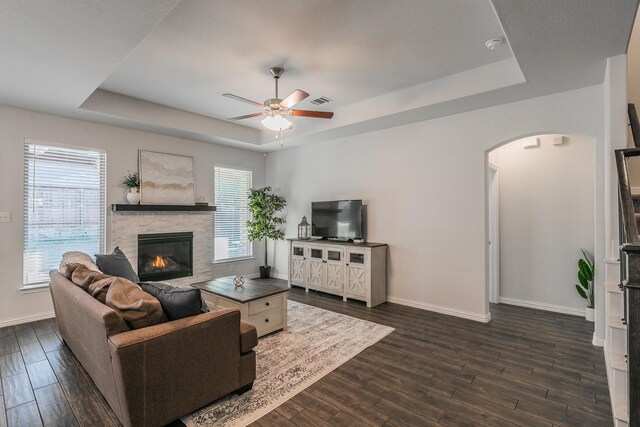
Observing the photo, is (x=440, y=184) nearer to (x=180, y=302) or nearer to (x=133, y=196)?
(x=180, y=302)

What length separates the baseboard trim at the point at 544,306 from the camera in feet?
14.1

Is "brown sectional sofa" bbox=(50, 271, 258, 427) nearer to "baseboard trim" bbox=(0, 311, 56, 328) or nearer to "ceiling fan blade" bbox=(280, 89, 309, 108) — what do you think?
"ceiling fan blade" bbox=(280, 89, 309, 108)

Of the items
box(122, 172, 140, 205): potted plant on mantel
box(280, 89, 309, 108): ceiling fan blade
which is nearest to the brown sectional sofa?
box(280, 89, 309, 108): ceiling fan blade

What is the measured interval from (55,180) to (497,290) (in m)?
6.79

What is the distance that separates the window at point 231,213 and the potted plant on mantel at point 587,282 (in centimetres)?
568

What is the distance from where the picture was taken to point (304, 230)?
6223 millimetres

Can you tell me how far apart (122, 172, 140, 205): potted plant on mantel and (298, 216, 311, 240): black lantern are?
2.82m

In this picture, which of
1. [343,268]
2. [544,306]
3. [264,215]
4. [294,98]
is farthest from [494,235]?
[264,215]

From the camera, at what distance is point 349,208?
534cm

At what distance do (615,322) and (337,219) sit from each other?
3792mm

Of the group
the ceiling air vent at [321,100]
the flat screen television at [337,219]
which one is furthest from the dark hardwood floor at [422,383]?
the ceiling air vent at [321,100]

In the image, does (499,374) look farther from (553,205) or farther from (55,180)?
(55,180)

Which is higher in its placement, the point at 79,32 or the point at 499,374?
the point at 79,32

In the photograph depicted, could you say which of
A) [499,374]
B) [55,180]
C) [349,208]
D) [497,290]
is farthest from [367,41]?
[55,180]
